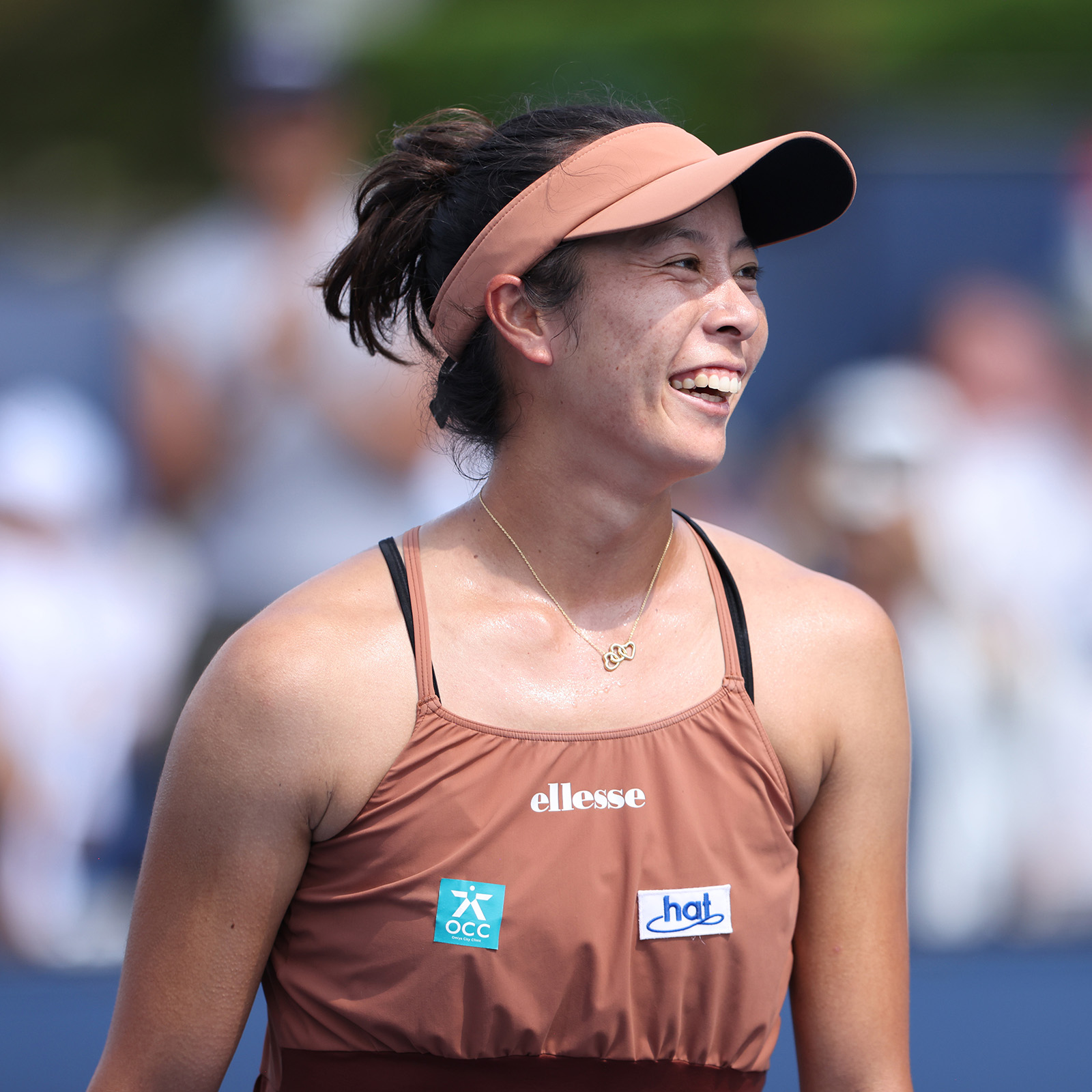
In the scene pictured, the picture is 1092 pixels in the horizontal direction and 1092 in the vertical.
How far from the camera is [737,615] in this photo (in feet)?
5.70

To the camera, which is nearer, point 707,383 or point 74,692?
point 707,383

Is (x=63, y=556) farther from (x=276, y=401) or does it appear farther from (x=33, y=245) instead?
(x=33, y=245)

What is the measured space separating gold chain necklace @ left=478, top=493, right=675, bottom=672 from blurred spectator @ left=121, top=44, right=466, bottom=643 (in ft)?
6.41

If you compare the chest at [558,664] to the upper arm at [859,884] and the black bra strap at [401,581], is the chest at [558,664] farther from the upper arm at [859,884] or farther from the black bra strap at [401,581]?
the upper arm at [859,884]

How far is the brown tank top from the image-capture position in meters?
1.55

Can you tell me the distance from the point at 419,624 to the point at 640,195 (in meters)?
0.58

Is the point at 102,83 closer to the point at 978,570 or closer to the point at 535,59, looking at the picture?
the point at 535,59

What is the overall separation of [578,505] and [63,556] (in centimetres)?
233

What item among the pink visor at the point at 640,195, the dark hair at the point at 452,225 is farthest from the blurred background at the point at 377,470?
the pink visor at the point at 640,195

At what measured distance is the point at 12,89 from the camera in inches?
321

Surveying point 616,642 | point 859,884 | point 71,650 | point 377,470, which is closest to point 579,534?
point 616,642

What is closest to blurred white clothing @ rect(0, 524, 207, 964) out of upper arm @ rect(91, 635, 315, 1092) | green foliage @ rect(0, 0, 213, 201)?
upper arm @ rect(91, 635, 315, 1092)

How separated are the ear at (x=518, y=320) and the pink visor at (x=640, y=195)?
0.06 feet

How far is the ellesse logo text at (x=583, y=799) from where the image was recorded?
1.57 m
